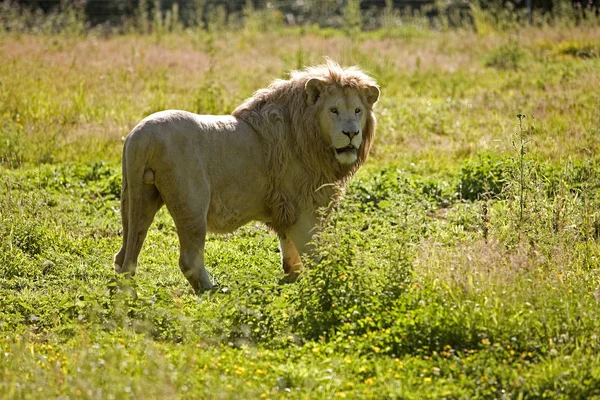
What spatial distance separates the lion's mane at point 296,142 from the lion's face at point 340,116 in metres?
0.04

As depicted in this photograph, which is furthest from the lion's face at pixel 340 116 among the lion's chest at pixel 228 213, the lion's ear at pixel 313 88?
the lion's chest at pixel 228 213

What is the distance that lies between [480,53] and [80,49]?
7.95 metres

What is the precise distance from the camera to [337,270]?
7.32 m

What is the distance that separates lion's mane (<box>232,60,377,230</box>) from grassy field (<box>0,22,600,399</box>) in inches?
16.1

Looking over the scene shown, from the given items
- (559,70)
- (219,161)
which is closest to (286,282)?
(219,161)

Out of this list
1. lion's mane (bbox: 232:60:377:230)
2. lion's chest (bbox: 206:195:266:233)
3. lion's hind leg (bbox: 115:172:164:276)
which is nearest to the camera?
lion's hind leg (bbox: 115:172:164:276)

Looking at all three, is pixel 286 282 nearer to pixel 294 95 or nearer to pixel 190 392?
pixel 294 95

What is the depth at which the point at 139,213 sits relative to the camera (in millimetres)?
7797

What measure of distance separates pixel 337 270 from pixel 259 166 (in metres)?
1.57

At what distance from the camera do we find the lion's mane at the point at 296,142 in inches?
337

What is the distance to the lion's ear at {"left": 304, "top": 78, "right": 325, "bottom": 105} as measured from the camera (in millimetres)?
8594

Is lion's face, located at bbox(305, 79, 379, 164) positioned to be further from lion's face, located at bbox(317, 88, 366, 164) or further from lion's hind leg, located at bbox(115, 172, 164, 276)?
lion's hind leg, located at bbox(115, 172, 164, 276)

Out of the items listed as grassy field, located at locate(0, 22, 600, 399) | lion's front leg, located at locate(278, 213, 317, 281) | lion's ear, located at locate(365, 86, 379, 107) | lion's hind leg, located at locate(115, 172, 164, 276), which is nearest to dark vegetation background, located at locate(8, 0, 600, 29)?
grassy field, located at locate(0, 22, 600, 399)

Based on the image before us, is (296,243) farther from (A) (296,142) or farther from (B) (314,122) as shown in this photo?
(B) (314,122)
